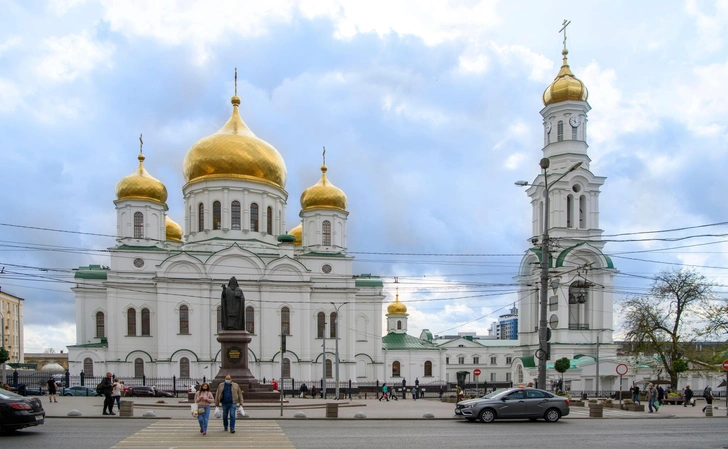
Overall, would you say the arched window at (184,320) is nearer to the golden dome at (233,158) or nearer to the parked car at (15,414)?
the golden dome at (233,158)

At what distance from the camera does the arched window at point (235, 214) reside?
54.5 meters

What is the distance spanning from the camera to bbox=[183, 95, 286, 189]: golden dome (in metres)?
54.5

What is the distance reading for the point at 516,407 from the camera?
70.2ft

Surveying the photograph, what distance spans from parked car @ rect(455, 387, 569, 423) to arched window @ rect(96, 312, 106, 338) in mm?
37560

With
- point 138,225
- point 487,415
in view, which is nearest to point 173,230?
point 138,225

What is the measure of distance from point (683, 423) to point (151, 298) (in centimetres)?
3844

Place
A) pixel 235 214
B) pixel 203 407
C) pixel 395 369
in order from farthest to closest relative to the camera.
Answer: pixel 395 369, pixel 235 214, pixel 203 407

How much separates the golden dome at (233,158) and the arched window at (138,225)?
4.87 meters

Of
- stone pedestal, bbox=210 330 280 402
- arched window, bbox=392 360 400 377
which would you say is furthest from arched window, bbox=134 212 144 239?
stone pedestal, bbox=210 330 280 402

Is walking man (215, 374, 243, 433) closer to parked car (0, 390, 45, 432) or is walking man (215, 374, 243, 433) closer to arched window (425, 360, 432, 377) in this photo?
parked car (0, 390, 45, 432)

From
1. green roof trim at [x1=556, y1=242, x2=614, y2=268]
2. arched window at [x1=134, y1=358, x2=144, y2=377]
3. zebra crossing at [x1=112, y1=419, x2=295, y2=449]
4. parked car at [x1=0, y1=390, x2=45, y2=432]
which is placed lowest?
arched window at [x1=134, y1=358, x2=144, y2=377]

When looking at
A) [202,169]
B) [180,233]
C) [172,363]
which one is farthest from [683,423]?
[180,233]

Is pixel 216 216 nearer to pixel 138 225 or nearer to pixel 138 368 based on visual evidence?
pixel 138 225

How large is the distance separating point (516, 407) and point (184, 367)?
3341 centimetres
